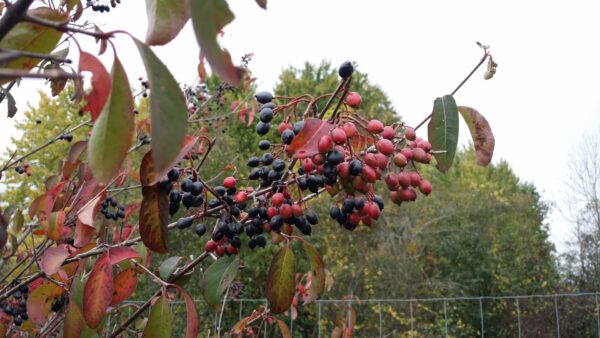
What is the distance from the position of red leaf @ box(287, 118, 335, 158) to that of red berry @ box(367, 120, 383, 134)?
14 centimetres

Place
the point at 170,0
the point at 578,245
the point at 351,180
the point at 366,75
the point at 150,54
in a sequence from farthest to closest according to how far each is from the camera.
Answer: the point at 366,75 < the point at 578,245 < the point at 351,180 < the point at 170,0 < the point at 150,54

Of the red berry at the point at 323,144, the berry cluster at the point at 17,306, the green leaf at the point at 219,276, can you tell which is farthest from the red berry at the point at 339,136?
the berry cluster at the point at 17,306

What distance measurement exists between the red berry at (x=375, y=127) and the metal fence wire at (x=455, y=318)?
6.36 meters

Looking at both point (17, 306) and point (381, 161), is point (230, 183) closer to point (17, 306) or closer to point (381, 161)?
point (381, 161)

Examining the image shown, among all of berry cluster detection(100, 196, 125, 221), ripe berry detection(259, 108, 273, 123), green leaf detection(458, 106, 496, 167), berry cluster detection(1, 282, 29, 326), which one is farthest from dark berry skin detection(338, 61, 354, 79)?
berry cluster detection(1, 282, 29, 326)

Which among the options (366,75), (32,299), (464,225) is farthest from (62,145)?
(32,299)

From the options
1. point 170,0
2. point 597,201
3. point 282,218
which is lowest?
point 282,218

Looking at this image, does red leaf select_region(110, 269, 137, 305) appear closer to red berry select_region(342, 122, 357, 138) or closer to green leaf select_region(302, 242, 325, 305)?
green leaf select_region(302, 242, 325, 305)

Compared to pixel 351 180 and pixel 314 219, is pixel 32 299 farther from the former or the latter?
pixel 351 180

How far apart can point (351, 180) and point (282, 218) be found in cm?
14

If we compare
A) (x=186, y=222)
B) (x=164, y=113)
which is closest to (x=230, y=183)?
(x=186, y=222)

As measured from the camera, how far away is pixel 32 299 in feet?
3.92

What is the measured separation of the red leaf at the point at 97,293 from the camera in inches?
36.0

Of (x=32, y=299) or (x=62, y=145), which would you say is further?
(x=62, y=145)
